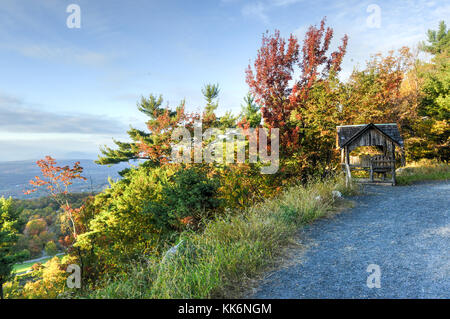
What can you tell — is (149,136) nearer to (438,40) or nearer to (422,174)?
(422,174)

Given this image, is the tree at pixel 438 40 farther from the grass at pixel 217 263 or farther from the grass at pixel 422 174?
the grass at pixel 217 263

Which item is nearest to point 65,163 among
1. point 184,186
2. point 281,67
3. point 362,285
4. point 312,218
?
point 184,186

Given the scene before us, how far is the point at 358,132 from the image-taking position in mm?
9344

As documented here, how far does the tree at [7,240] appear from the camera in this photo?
13984mm

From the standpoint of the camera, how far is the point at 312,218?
17.8 feet

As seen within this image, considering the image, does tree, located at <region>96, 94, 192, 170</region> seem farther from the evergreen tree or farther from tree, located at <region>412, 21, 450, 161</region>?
tree, located at <region>412, 21, 450, 161</region>

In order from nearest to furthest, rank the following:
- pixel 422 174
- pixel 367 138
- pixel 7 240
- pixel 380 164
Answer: pixel 367 138
pixel 380 164
pixel 422 174
pixel 7 240

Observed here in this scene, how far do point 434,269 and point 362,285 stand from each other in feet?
3.86

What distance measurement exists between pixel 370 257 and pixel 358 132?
710 centimetres

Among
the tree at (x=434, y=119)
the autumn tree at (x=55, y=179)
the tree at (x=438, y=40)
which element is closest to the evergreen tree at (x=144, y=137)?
the autumn tree at (x=55, y=179)

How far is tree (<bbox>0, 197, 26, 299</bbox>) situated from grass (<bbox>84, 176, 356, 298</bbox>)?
15399 mm

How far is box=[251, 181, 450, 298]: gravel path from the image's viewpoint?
2.64 meters

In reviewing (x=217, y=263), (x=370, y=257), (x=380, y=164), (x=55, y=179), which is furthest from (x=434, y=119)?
(x=55, y=179)
